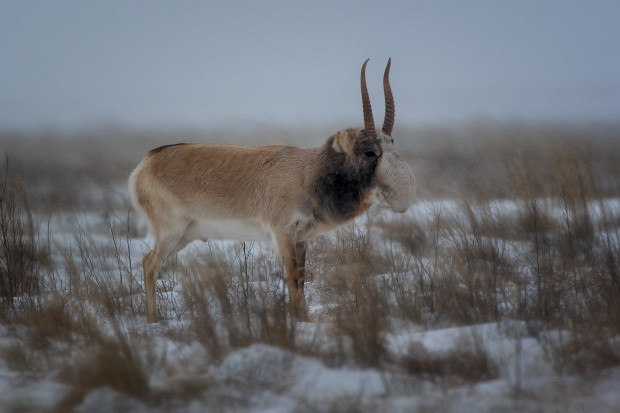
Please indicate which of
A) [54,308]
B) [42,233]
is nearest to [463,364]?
[54,308]

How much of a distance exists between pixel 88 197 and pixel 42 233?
402 cm

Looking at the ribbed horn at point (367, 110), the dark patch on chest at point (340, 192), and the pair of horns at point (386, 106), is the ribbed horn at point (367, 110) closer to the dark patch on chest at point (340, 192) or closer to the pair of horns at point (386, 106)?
the pair of horns at point (386, 106)

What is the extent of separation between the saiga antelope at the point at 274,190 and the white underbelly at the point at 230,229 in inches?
0.4

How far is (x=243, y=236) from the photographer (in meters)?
5.50

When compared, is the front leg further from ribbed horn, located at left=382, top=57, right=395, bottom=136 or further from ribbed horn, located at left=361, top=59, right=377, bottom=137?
ribbed horn, located at left=382, top=57, right=395, bottom=136

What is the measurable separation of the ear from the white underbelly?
1.12 meters

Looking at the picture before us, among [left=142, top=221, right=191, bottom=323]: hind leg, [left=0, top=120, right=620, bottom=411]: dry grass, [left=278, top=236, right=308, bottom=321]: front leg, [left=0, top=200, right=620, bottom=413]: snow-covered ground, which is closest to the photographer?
[left=0, top=200, right=620, bottom=413]: snow-covered ground

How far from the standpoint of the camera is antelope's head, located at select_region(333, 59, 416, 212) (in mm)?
4848

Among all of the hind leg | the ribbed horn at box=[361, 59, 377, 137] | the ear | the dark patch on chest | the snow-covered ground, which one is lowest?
the snow-covered ground

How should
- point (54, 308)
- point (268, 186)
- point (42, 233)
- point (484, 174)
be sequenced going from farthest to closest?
point (484, 174), point (42, 233), point (268, 186), point (54, 308)

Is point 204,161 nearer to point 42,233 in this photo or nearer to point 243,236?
point 243,236

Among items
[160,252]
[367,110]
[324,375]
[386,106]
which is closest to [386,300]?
[324,375]

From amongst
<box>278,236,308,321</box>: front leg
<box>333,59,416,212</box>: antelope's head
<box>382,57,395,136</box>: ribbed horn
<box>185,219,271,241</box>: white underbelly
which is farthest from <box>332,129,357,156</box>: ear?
<box>185,219,271,241</box>: white underbelly

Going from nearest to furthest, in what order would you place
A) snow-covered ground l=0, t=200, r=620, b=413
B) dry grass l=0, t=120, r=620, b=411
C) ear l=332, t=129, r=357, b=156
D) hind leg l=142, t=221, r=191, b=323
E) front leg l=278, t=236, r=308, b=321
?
snow-covered ground l=0, t=200, r=620, b=413
dry grass l=0, t=120, r=620, b=411
front leg l=278, t=236, r=308, b=321
ear l=332, t=129, r=357, b=156
hind leg l=142, t=221, r=191, b=323
